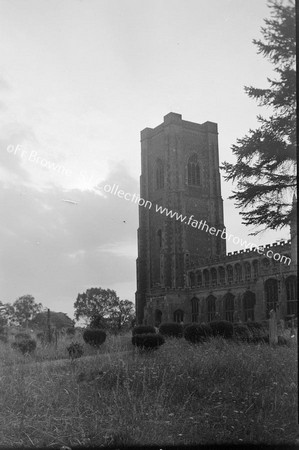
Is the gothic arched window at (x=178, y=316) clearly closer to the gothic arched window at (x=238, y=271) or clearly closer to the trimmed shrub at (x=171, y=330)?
the gothic arched window at (x=238, y=271)

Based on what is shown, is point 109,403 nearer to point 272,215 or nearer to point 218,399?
point 218,399

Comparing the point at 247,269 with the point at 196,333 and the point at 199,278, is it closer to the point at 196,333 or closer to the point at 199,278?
the point at 199,278

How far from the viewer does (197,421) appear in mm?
6234

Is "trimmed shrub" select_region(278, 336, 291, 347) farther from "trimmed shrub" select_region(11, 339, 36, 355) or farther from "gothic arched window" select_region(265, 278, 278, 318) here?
"gothic arched window" select_region(265, 278, 278, 318)

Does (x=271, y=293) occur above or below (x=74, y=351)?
above

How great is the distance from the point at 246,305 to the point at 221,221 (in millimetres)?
17350

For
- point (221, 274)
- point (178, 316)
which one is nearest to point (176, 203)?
point (221, 274)

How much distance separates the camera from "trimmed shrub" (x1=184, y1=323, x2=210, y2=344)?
628 inches

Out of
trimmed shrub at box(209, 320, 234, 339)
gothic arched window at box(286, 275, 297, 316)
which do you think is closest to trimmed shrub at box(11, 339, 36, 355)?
trimmed shrub at box(209, 320, 234, 339)

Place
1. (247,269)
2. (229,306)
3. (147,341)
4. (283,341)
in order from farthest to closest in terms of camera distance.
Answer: (247,269)
(229,306)
(147,341)
(283,341)

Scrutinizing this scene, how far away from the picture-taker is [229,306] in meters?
41.3

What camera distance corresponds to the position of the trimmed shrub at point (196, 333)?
15944mm

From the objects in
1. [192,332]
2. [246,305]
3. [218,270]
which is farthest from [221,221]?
[192,332]

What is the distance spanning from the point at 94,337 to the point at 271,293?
20649mm
